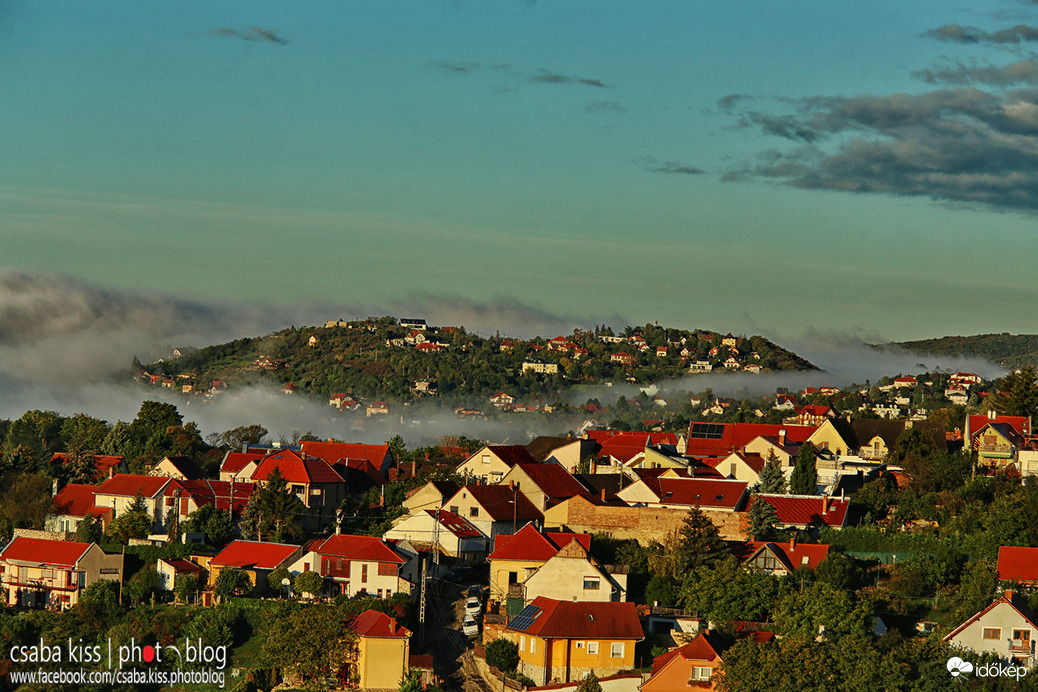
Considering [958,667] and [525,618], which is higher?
[525,618]

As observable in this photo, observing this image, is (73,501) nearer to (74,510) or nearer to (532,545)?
(74,510)

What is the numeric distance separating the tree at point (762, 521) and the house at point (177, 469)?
27.2m

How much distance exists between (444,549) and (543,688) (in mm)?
11095

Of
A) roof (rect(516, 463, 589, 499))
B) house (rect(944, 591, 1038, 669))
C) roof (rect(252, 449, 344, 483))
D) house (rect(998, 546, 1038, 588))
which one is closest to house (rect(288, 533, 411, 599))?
roof (rect(516, 463, 589, 499))

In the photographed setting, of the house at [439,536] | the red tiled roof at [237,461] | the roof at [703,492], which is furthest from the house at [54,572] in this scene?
the roof at [703,492]

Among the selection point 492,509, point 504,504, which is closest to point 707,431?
point 504,504

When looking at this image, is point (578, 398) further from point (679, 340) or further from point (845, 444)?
point (845, 444)

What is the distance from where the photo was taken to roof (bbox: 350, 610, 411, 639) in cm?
3997

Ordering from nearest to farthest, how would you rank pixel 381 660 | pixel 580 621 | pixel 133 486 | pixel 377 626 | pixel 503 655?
pixel 503 655, pixel 580 621, pixel 381 660, pixel 377 626, pixel 133 486

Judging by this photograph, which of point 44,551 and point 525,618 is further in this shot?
point 44,551

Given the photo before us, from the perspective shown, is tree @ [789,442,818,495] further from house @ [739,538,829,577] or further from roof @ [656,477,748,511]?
house @ [739,538,829,577]

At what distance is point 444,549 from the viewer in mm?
48250

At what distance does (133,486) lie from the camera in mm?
56344

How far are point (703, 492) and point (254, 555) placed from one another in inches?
649
